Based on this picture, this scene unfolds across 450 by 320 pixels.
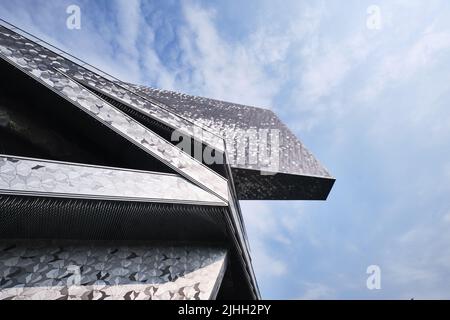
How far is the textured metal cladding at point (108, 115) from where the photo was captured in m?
5.14

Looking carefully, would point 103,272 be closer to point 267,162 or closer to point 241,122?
point 267,162

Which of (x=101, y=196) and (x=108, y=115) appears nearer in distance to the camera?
(x=101, y=196)

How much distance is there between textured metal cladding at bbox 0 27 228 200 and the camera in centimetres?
514

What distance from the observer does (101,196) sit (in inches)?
147

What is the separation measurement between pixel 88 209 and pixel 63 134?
3123 millimetres

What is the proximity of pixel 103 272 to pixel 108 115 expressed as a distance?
3.04m

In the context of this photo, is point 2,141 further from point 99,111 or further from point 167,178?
point 167,178

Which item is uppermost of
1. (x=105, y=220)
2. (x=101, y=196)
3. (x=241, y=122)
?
(x=241, y=122)

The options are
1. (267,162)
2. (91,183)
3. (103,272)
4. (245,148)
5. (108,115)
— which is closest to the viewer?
(91,183)

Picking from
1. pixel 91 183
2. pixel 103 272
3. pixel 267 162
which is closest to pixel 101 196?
pixel 91 183

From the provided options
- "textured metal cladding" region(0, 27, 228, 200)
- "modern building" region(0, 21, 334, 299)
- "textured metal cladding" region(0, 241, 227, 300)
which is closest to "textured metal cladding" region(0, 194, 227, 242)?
"modern building" region(0, 21, 334, 299)

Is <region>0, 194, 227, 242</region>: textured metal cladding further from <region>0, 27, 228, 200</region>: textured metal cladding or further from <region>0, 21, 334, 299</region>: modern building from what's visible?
<region>0, 27, 228, 200</region>: textured metal cladding

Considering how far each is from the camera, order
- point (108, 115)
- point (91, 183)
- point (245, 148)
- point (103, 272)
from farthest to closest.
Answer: point (245, 148) < point (108, 115) < point (103, 272) < point (91, 183)

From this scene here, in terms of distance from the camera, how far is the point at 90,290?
386 cm
